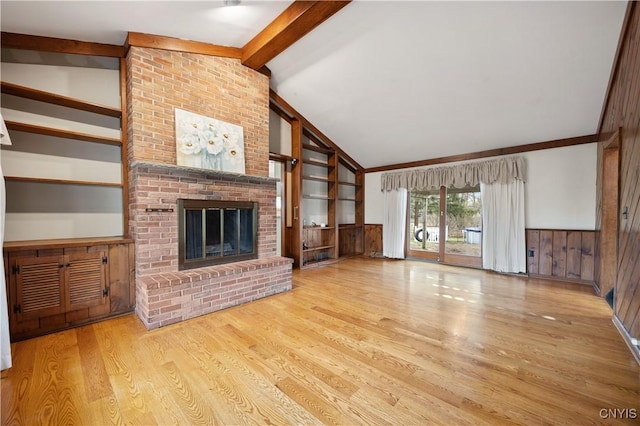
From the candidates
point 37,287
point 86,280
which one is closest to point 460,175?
point 86,280

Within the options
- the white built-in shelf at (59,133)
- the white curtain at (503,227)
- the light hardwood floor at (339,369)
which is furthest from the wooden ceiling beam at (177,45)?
the white curtain at (503,227)

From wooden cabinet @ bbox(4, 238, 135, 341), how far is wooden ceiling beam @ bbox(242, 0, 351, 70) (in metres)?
2.71

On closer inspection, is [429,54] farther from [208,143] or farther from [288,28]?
[208,143]

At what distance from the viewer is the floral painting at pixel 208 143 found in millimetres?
2990

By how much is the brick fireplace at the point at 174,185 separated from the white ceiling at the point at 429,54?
1.23 ft

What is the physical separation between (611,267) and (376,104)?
12.5 feet

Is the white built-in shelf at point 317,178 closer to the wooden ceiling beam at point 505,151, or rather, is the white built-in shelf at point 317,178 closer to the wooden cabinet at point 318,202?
the wooden cabinet at point 318,202

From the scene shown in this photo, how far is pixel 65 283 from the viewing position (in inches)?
93.9

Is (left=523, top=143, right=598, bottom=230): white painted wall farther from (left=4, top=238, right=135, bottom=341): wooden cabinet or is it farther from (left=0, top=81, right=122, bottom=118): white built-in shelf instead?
(left=0, top=81, right=122, bottom=118): white built-in shelf

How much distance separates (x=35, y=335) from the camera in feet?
7.42

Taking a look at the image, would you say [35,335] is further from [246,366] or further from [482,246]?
[482,246]

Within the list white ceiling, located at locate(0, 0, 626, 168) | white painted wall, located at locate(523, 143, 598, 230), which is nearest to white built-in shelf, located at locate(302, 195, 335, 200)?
white ceiling, located at locate(0, 0, 626, 168)

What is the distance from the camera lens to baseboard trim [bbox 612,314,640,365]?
6.36 feet

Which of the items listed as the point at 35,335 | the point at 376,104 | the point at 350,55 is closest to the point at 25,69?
the point at 35,335
